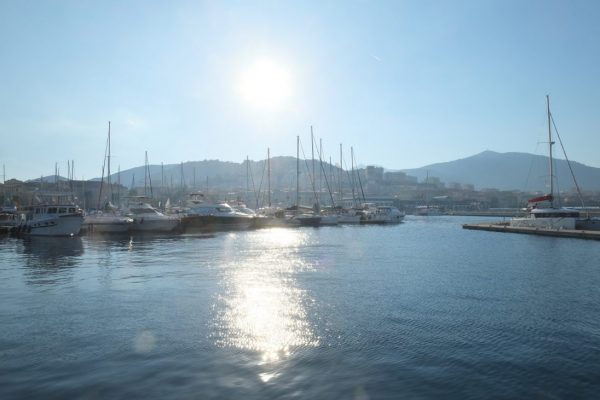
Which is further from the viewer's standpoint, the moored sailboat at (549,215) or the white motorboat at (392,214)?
the white motorboat at (392,214)

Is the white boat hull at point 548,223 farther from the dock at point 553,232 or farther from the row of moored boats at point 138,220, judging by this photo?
the row of moored boats at point 138,220

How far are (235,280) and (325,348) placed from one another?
1227 cm

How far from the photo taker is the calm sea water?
1016 cm

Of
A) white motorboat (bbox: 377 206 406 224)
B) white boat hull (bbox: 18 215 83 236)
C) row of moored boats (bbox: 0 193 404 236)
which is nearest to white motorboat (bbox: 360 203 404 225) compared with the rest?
white motorboat (bbox: 377 206 406 224)

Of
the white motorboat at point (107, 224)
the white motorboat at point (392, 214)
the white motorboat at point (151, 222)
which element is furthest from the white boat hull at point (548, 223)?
the white motorboat at point (107, 224)

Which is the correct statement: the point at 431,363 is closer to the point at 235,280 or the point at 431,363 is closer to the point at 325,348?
the point at 325,348

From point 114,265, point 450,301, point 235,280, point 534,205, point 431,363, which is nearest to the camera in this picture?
point 431,363

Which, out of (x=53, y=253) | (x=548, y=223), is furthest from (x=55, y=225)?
(x=548, y=223)

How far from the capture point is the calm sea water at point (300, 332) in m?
10.2

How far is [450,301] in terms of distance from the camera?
18.5 meters

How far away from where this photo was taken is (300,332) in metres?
14.2

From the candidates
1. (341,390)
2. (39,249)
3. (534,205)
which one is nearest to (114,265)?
(39,249)

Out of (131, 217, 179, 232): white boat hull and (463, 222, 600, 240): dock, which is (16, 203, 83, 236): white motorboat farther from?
(463, 222, 600, 240): dock

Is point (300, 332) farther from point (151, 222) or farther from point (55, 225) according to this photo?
point (151, 222)
